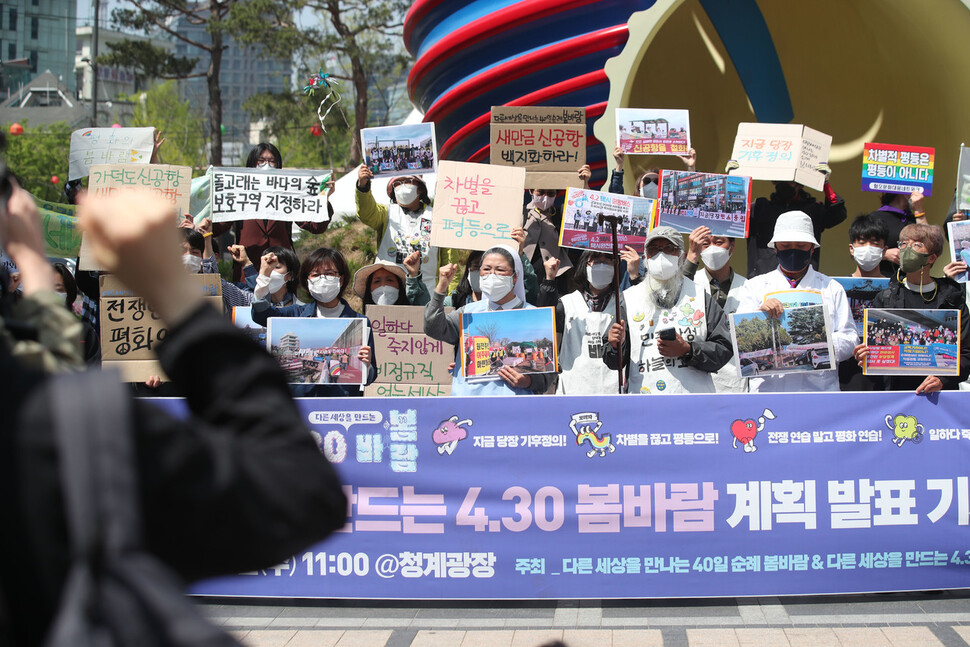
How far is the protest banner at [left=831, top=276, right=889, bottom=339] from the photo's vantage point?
6.78 meters

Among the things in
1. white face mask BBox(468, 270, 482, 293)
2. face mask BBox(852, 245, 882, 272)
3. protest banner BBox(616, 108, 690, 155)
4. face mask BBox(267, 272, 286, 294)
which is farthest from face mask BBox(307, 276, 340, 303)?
face mask BBox(852, 245, 882, 272)

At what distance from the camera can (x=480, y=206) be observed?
23.6 feet

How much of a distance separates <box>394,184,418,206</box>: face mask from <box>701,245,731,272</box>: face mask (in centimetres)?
235

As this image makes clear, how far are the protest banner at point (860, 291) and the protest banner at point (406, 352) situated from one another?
8.97 feet

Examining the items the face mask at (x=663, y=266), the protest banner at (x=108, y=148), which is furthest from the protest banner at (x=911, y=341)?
the protest banner at (x=108, y=148)

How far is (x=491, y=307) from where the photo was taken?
6.30m

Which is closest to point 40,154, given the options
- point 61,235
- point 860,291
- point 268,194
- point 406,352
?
point 61,235

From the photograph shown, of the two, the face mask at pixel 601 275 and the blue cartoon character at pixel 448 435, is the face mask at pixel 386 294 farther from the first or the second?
the blue cartoon character at pixel 448 435

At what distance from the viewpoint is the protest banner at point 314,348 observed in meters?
5.99

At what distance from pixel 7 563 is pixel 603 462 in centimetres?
440

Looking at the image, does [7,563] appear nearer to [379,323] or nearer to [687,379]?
[687,379]

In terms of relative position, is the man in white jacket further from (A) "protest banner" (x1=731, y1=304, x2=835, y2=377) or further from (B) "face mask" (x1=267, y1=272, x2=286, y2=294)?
(B) "face mask" (x1=267, y1=272, x2=286, y2=294)

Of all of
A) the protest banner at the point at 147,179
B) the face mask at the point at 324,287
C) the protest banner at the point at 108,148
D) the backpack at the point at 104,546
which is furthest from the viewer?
the protest banner at the point at 108,148

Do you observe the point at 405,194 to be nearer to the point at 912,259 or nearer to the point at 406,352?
the point at 406,352
